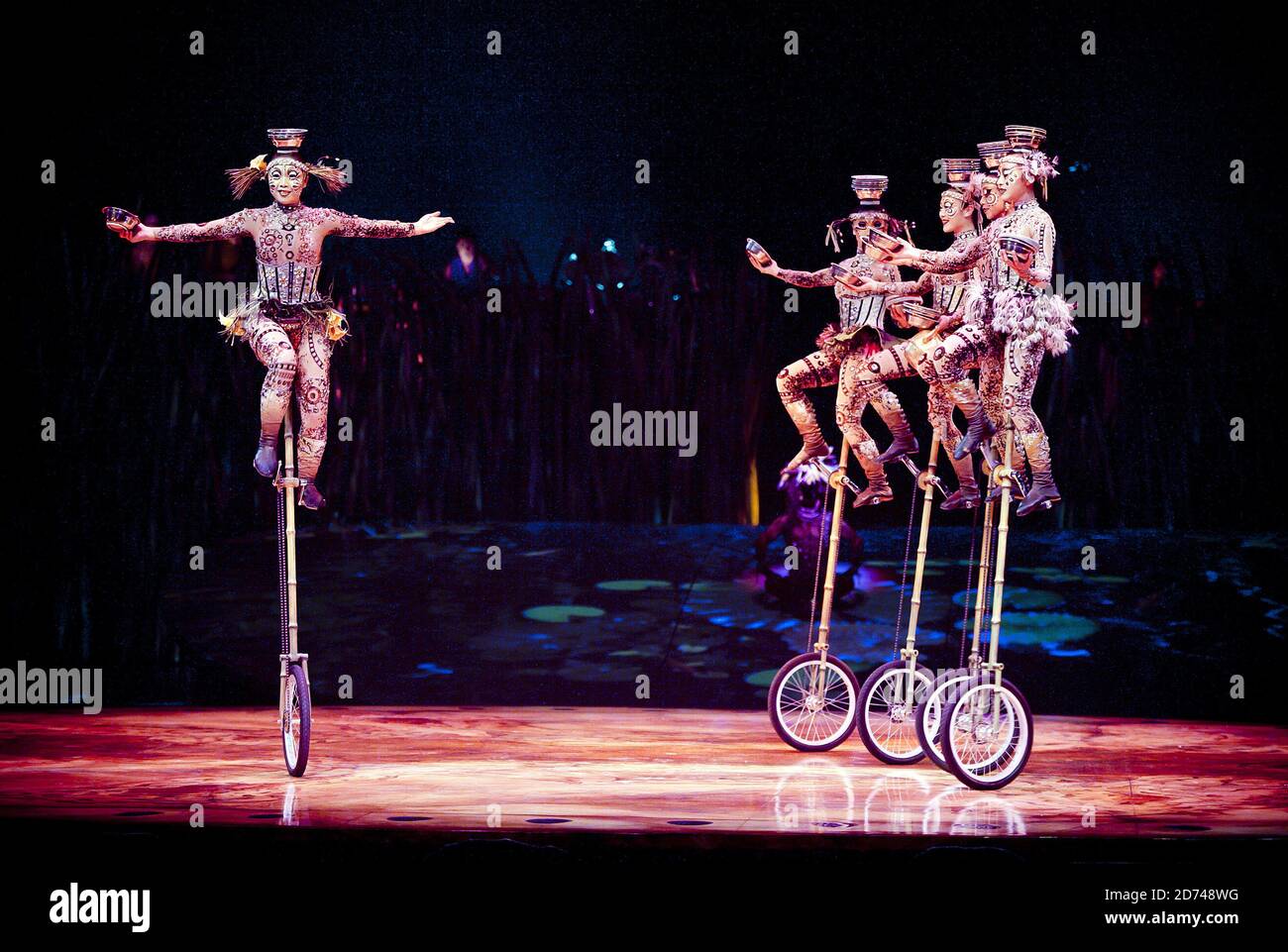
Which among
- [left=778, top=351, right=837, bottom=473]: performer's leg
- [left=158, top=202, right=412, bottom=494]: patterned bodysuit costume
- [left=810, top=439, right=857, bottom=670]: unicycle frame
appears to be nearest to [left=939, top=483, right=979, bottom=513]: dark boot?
[left=810, top=439, right=857, bottom=670]: unicycle frame

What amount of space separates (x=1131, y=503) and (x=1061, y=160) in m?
1.86

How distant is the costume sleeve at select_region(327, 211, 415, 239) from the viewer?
22.9 ft

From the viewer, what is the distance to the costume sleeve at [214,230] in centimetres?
701

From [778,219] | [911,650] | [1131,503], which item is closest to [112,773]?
[911,650]

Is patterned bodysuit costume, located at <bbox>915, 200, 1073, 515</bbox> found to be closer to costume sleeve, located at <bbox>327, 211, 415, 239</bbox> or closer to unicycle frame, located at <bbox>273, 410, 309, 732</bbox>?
costume sleeve, located at <bbox>327, 211, 415, 239</bbox>

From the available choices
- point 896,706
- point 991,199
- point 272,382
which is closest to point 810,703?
point 896,706

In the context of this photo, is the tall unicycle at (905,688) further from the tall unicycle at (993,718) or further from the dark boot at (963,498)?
the tall unicycle at (993,718)

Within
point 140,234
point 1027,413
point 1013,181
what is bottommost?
point 1027,413

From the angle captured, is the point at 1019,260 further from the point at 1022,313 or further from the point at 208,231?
the point at 208,231

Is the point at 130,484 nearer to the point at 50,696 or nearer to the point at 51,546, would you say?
the point at 51,546

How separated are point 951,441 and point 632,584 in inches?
101

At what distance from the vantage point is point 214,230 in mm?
7047

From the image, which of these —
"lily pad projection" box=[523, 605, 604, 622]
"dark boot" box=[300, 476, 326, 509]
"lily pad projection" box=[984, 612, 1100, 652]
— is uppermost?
"dark boot" box=[300, 476, 326, 509]

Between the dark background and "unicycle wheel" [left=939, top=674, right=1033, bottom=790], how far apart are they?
9.08 ft
